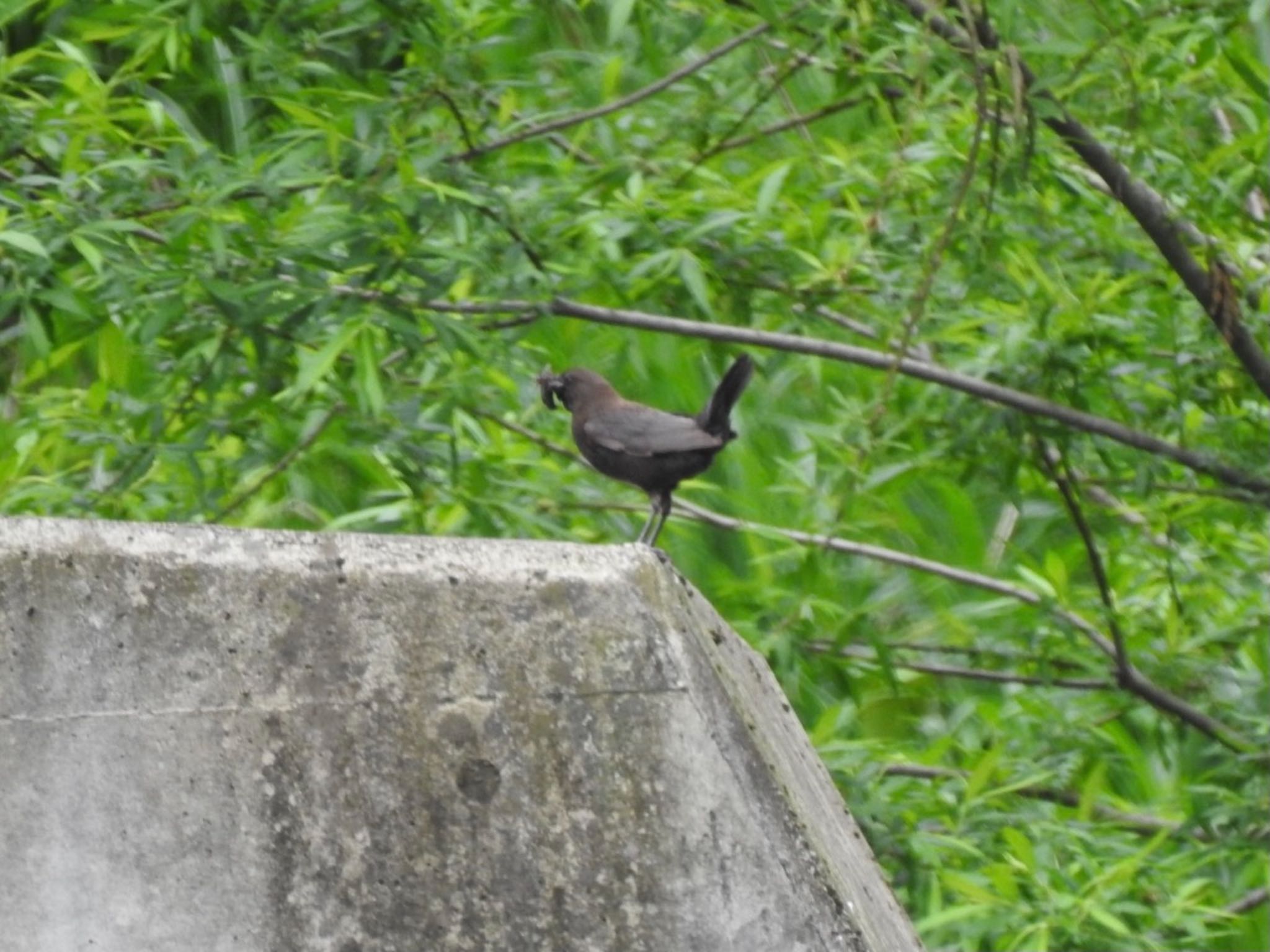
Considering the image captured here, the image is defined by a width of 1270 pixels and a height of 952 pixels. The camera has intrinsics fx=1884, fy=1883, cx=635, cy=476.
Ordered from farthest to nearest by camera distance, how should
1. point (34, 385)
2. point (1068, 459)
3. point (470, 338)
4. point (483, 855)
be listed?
point (34, 385), point (1068, 459), point (470, 338), point (483, 855)

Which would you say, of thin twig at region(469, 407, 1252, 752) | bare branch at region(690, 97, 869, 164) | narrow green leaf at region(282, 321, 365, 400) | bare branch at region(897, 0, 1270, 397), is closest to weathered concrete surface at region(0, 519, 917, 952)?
narrow green leaf at region(282, 321, 365, 400)

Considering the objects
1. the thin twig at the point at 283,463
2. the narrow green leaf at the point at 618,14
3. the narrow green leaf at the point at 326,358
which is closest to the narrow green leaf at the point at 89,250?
the narrow green leaf at the point at 326,358

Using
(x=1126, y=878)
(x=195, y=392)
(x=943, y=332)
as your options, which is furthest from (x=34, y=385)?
(x=1126, y=878)

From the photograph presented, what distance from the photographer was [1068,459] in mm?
4645

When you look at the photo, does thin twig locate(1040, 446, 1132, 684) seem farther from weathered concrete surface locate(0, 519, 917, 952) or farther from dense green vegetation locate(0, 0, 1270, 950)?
weathered concrete surface locate(0, 519, 917, 952)

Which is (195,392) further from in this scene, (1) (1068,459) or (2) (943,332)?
(1) (1068,459)

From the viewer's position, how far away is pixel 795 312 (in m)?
4.63

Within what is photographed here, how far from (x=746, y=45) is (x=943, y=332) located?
0.89m

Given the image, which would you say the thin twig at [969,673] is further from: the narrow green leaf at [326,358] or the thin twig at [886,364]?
the narrow green leaf at [326,358]

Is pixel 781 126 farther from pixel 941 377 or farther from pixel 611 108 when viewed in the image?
pixel 941 377

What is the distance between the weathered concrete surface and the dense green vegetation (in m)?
1.99

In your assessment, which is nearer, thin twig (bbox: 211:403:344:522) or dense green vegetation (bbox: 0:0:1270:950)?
dense green vegetation (bbox: 0:0:1270:950)

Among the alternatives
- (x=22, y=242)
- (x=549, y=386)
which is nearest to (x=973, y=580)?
(x=549, y=386)

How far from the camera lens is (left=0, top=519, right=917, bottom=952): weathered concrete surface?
1679 millimetres
